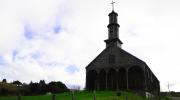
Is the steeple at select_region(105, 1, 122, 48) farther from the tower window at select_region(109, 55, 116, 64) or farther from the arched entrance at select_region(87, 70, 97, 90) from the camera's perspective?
the arched entrance at select_region(87, 70, 97, 90)

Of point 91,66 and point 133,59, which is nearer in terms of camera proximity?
point 133,59

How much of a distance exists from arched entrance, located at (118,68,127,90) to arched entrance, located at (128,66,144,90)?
0.86 metres

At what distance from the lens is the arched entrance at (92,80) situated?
5050cm

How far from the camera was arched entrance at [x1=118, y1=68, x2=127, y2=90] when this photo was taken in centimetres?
4762

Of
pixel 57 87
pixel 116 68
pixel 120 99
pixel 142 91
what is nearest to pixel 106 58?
pixel 116 68

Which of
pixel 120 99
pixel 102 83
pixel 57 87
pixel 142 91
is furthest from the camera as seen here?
pixel 57 87

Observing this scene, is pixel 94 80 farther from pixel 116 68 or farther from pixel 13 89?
pixel 13 89

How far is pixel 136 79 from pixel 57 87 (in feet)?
62.5

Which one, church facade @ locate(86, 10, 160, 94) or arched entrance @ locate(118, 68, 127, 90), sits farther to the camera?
arched entrance @ locate(118, 68, 127, 90)

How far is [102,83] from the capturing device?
49781 mm

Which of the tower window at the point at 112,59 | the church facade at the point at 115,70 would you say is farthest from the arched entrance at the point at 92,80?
the tower window at the point at 112,59

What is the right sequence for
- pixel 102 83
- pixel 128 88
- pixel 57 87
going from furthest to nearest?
pixel 57 87
pixel 102 83
pixel 128 88

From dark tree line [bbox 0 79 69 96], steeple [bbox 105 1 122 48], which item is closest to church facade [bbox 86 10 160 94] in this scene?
steeple [bbox 105 1 122 48]

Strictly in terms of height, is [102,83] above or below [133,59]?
below
